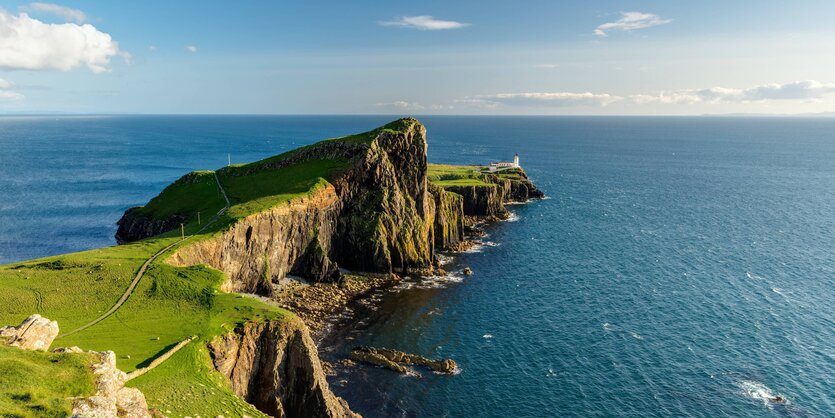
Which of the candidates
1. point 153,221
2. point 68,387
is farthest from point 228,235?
point 68,387

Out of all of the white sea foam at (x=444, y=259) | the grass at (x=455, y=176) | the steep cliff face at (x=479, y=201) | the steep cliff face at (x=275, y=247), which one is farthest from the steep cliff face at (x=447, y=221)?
the grass at (x=455, y=176)

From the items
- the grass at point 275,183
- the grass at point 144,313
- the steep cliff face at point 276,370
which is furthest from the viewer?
the grass at point 275,183

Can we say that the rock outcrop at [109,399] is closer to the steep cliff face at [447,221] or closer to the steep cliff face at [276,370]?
the steep cliff face at [276,370]

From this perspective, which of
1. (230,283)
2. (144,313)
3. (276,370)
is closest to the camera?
(276,370)

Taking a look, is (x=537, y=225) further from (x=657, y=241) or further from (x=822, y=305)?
(x=822, y=305)

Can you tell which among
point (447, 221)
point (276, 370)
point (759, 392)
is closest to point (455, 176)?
point (447, 221)

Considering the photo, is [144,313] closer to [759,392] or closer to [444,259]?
[444,259]

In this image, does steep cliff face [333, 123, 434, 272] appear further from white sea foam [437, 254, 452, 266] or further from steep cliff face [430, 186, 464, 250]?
steep cliff face [430, 186, 464, 250]
